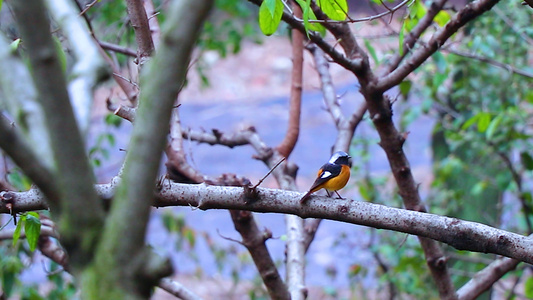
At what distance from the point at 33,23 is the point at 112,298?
1.46 ft

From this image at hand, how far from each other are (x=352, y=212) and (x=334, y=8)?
28.8 inches

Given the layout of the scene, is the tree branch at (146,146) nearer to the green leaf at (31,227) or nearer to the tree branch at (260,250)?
the green leaf at (31,227)

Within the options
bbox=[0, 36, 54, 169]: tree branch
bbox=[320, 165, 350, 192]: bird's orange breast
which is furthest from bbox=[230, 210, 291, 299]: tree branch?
bbox=[0, 36, 54, 169]: tree branch

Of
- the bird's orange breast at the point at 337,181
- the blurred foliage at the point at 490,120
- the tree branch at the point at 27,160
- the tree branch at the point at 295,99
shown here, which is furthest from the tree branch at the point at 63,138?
the blurred foliage at the point at 490,120

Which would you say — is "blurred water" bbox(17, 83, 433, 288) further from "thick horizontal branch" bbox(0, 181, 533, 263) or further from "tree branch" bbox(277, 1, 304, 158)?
"thick horizontal branch" bbox(0, 181, 533, 263)

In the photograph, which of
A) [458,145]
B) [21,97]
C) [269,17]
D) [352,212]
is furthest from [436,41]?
[458,145]

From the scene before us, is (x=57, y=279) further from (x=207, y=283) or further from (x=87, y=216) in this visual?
(x=207, y=283)

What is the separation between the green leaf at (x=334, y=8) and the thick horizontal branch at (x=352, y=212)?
66 centimetres

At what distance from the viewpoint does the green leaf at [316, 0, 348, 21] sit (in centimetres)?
212

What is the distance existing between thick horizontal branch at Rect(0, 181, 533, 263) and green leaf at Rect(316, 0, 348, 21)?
656mm

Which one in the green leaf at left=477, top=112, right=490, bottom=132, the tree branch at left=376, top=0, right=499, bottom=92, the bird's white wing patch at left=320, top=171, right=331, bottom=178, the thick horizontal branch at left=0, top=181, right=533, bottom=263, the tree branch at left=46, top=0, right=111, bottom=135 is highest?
the green leaf at left=477, top=112, right=490, bottom=132

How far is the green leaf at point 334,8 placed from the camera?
212 centimetres

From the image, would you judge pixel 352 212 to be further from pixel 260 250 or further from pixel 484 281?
pixel 484 281

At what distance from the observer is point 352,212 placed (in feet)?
6.47
